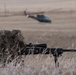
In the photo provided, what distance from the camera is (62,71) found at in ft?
19.1

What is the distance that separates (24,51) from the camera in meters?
6.68

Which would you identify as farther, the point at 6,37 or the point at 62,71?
the point at 6,37

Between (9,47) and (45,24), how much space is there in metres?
39.7

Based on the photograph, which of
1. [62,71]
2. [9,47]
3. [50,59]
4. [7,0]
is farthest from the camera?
[7,0]

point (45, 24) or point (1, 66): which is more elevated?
point (1, 66)

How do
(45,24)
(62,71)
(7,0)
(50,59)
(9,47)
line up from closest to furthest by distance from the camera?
(62,71) < (9,47) < (50,59) < (45,24) < (7,0)

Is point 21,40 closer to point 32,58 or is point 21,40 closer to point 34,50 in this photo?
point 34,50

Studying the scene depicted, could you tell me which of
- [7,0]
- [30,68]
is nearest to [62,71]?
[30,68]

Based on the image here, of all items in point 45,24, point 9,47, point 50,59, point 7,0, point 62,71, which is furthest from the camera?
point 7,0

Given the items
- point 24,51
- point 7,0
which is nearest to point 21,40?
point 24,51

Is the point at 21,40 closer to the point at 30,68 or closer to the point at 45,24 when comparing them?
the point at 30,68

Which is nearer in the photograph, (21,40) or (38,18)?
(21,40)

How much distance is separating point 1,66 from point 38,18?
135 feet

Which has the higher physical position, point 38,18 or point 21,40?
point 21,40
